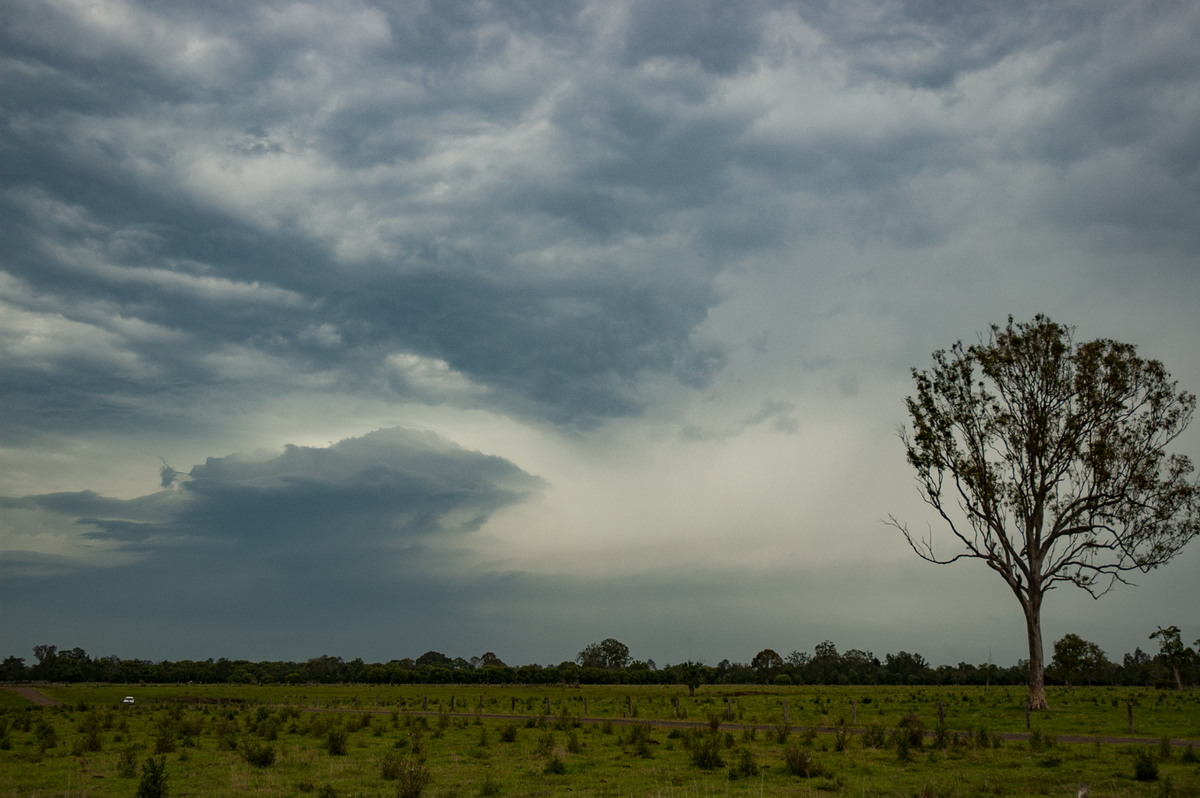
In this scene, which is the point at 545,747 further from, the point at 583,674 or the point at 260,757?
the point at 583,674

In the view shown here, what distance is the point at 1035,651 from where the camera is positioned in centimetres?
4619

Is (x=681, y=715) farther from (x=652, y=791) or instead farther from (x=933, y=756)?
(x=652, y=791)

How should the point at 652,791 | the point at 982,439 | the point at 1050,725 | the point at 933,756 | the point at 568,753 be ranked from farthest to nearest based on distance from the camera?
1. the point at 982,439
2. the point at 1050,725
3. the point at 568,753
4. the point at 933,756
5. the point at 652,791

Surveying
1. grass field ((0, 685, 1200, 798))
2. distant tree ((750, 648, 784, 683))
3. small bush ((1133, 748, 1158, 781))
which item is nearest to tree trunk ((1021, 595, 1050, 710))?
grass field ((0, 685, 1200, 798))

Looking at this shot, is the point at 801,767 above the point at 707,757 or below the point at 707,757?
above

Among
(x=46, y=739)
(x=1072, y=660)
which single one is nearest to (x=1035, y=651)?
(x=46, y=739)

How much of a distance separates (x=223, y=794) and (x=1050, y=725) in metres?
37.2

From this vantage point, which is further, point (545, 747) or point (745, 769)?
point (545, 747)

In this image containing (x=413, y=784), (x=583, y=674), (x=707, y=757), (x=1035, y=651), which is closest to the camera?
(x=413, y=784)

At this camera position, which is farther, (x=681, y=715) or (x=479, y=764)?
(x=681, y=715)

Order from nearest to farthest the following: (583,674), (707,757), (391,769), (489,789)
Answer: (489,789), (391,769), (707,757), (583,674)

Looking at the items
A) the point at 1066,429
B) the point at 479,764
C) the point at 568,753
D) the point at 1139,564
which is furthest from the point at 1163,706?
the point at 479,764

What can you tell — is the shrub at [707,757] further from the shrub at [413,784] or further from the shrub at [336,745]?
the shrub at [336,745]

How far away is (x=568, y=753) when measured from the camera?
2936cm
